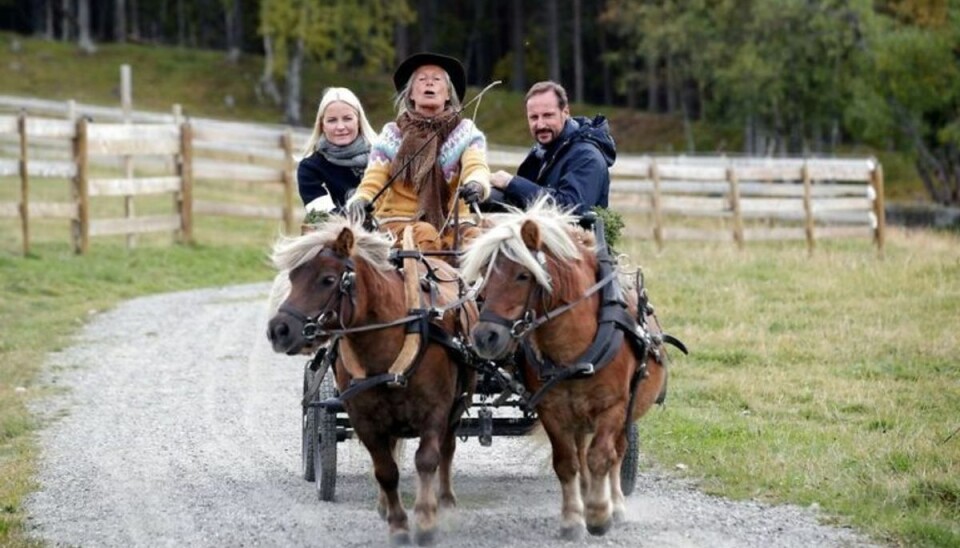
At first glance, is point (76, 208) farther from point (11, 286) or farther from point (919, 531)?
A: point (919, 531)

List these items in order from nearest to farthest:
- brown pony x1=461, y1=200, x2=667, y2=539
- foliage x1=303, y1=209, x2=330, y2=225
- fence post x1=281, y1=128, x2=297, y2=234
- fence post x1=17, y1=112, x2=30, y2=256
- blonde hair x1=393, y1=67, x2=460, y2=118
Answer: brown pony x1=461, y1=200, x2=667, y2=539, foliage x1=303, y1=209, x2=330, y2=225, blonde hair x1=393, y1=67, x2=460, y2=118, fence post x1=17, y1=112, x2=30, y2=256, fence post x1=281, y1=128, x2=297, y2=234

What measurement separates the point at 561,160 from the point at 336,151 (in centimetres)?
164

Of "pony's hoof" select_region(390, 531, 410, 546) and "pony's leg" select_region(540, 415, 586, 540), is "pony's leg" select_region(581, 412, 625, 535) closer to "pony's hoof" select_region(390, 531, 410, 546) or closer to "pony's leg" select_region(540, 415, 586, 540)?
"pony's leg" select_region(540, 415, 586, 540)

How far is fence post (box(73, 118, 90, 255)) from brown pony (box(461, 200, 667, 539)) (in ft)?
44.1

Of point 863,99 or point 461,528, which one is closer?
point 461,528

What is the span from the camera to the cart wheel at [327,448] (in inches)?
332

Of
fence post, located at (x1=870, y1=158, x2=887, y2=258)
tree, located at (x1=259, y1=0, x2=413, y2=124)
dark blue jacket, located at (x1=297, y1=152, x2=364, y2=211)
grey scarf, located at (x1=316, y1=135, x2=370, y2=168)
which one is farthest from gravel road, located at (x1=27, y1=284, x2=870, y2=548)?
tree, located at (x1=259, y1=0, x2=413, y2=124)

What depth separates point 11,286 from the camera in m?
17.8

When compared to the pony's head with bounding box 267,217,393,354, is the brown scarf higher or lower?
higher

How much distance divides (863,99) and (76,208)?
28.2m

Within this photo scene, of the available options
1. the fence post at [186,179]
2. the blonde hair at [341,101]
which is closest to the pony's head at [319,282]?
the blonde hair at [341,101]

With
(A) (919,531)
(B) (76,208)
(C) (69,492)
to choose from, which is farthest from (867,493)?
(B) (76,208)

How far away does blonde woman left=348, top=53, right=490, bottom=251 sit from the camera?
28.1ft

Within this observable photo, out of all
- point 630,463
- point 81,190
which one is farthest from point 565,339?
point 81,190
